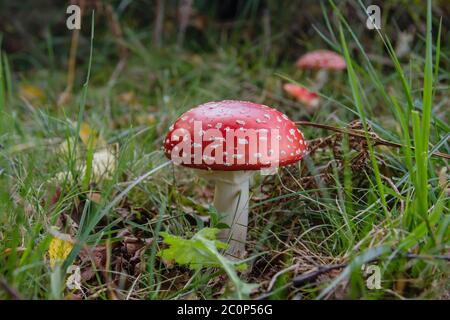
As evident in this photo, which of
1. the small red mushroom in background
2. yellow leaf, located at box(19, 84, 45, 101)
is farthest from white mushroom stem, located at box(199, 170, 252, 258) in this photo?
yellow leaf, located at box(19, 84, 45, 101)

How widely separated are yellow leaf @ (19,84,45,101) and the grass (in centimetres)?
42

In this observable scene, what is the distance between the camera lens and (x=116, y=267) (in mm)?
1837

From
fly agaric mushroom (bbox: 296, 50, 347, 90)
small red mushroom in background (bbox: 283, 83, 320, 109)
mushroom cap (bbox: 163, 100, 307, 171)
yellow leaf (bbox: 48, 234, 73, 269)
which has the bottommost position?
yellow leaf (bbox: 48, 234, 73, 269)

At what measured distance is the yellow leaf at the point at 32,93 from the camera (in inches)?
168

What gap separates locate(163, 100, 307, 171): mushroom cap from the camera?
1.70 m

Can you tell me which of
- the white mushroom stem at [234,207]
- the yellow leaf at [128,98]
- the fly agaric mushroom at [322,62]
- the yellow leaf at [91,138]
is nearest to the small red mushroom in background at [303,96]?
the fly agaric mushroom at [322,62]

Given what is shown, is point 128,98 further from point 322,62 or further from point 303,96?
point 322,62

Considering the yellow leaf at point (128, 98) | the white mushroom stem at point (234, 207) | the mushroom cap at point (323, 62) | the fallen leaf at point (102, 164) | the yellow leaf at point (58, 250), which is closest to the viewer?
the yellow leaf at point (58, 250)

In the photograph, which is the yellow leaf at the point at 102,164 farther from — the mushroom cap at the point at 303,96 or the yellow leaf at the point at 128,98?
the mushroom cap at the point at 303,96

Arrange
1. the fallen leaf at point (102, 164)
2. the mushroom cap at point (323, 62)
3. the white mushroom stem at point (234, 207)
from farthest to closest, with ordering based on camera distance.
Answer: the mushroom cap at point (323, 62), the fallen leaf at point (102, 164), the white mushroom stem at point (234, 207)

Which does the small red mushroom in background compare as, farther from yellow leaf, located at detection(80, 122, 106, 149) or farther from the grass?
yellow leaf, located at detection(80, 122, 106, 149)

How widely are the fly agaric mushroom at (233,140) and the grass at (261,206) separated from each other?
15 cm
